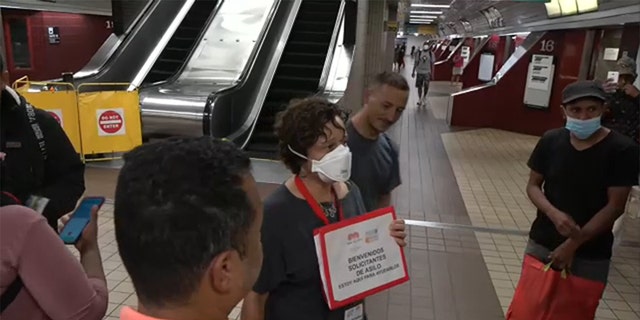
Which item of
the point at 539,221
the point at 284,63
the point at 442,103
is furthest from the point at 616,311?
→ the point at 442,103

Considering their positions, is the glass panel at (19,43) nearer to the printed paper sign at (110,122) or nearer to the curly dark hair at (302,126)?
the printed paper sign at (110,122)

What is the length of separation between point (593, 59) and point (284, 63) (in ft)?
18.4

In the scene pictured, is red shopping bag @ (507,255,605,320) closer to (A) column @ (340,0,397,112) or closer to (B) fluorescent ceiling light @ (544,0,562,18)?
(A) column @ (340,0,397,112)

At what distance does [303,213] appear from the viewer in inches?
59.4

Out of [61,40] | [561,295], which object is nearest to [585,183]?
[561,295]

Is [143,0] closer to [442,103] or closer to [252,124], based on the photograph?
[252,124]

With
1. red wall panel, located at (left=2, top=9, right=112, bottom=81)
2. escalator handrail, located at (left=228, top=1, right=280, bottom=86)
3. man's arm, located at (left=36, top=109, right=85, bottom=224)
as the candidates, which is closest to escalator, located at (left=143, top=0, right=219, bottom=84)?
escalator handrail, located at (left=228, top=1, right=280, bottom=86)

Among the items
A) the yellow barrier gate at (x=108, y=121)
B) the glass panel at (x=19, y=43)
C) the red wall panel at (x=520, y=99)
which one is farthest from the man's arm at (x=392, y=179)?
the glass panel at (x=19, y=43)

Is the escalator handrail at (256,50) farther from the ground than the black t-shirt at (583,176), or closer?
farther from the ground

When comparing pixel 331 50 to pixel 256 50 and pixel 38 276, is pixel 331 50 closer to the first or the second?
pixel 256 50

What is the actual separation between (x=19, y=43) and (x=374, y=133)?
10962 millimetres

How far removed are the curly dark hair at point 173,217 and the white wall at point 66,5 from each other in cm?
1086

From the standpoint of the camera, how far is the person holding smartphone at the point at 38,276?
1.05m

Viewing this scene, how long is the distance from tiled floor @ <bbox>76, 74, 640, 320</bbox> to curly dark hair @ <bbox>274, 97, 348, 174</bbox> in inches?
71.8
